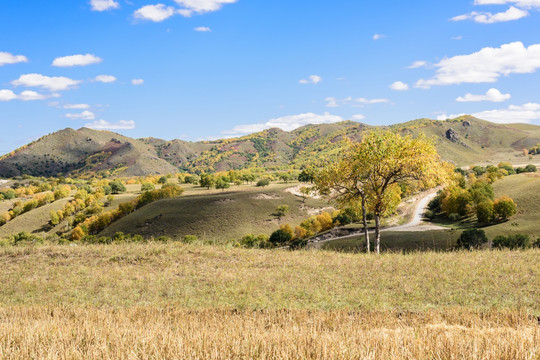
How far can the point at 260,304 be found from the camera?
36.4 feet

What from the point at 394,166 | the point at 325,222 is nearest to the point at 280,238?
the point at 325,222

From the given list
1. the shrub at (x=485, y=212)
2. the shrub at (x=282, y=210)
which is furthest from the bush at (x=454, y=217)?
the shrub at (x=282, y=210)

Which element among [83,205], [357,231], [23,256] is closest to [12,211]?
[83,205]

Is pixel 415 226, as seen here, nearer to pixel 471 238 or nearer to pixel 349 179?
pixel 471 238

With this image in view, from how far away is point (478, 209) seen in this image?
262 feet

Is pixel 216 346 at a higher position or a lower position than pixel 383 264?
higher

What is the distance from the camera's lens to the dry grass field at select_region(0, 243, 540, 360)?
5293mm

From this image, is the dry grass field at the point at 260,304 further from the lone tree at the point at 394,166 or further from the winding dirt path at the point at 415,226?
the winding dirt path at the point at 415,226

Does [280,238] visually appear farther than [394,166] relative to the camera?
Yes

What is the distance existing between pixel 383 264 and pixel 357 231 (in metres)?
72.0

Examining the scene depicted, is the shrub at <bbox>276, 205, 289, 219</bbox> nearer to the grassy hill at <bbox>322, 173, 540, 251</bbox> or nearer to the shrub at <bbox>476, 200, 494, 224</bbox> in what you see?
the grassy hill at <bbox>322, 173, 540, 251</bbox>

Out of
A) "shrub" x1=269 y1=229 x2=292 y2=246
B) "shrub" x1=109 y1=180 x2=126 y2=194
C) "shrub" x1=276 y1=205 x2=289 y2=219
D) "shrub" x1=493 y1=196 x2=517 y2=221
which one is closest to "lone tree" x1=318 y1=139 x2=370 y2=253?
"shrub" x1=269 y1=229 x2=292 y2=246

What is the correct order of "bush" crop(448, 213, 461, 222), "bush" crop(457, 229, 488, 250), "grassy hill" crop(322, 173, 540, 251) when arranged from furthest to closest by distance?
"bush" crop(448, 213, 461, 222) < "grassy hill" crop(322, 173, 540, 251) < "bush" crop(457, 229, 488, 250)

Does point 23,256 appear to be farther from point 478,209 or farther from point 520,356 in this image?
point 478,209
